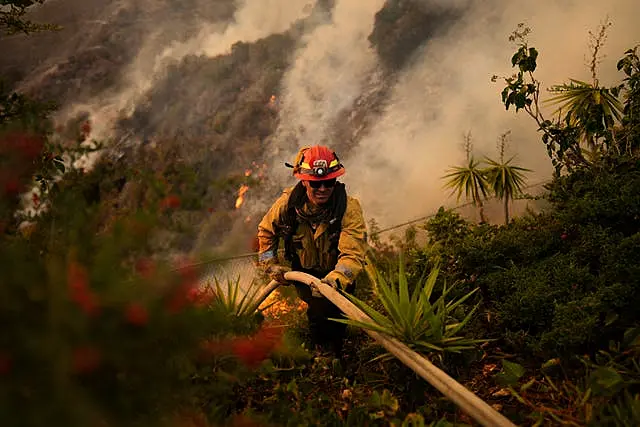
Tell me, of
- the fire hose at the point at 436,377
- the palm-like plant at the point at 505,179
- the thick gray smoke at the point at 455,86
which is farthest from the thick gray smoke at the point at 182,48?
the fire hose at the point at 436,377

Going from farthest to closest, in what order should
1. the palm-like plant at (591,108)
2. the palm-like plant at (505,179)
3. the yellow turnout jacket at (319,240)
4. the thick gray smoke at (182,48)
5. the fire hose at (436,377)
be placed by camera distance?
1. the thick gray smoke at (182,48)
2. the palm-like plant at (505,179)
3. the palm-like plant at (591,108)
4. the yellow turnout jacket at (319,240)
5. the fire hose at (436,377)

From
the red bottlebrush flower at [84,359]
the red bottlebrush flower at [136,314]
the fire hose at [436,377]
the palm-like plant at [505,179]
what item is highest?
the palm-like plant at [505,179]

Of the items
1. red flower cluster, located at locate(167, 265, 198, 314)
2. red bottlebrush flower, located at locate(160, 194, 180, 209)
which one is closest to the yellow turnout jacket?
red bottlebrush flower, located at locate(160, 194, 180, 209)

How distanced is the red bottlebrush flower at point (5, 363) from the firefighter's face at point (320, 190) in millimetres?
2733

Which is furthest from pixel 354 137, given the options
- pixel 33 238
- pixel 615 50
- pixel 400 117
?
pixel 33 238

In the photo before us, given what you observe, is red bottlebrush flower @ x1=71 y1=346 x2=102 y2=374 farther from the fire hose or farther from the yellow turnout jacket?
the yellow turnout jacket

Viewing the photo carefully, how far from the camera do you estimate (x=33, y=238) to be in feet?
4.69

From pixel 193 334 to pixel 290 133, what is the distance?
1320cm

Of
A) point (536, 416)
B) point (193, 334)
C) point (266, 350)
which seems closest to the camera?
point (193, 334)

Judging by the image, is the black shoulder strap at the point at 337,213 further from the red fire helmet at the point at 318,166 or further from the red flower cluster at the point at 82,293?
the red flower cluster at the point at 82,293

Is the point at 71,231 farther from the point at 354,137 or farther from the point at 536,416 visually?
the point at 354,137

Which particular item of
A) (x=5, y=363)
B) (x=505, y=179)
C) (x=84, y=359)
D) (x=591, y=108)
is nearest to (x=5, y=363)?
(x=5, y=363)

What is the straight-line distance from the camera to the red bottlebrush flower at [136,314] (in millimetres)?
937

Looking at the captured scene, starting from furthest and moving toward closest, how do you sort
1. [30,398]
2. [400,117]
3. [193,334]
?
1. [400,117]
2. [193,334]
3. [30,398]
